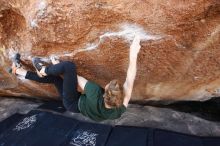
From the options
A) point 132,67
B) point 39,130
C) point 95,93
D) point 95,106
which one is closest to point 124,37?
point 132,67

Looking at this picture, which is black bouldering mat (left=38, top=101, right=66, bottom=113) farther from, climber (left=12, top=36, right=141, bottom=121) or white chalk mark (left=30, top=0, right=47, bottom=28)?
white chalk mark (left=30, top=0, right=47, bottom=28)

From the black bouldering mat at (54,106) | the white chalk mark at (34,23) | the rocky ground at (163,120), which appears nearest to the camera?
the white chalk mark at (34,23)

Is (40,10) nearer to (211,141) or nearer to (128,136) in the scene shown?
(128,136)

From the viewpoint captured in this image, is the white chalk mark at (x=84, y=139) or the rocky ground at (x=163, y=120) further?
the rocky ground at (x=163, y=120)

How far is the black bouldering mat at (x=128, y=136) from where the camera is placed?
134 inches

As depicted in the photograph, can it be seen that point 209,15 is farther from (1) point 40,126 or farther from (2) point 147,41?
(1) point 40,126

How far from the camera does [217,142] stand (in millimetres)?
3379

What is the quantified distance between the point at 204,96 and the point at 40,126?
1910 mm

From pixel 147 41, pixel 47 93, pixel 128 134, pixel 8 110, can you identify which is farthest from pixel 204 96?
pixel 8 110

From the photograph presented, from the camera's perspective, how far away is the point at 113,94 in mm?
2598

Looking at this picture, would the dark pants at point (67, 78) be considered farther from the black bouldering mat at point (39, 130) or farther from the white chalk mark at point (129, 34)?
the black bouldering mat at point (39, 130)

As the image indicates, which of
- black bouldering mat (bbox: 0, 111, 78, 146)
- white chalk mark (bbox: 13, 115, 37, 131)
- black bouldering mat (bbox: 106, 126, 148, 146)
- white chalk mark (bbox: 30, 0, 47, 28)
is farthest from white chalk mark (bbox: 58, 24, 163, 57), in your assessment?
white chalk mark (bbox: 13, 115, 37, 131)

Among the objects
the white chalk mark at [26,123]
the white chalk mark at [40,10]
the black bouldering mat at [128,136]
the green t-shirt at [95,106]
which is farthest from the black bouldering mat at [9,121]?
the white chalk mark at [40,10]

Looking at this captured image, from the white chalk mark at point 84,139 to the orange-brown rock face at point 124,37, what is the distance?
0.58 m
